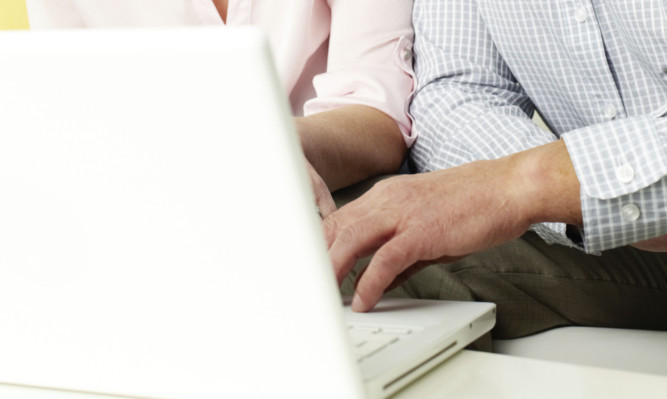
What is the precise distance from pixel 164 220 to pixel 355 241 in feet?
0.94

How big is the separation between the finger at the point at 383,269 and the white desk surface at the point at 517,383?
4.3 inches

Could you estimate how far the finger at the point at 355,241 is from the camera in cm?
67

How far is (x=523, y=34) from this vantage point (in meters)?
1.10

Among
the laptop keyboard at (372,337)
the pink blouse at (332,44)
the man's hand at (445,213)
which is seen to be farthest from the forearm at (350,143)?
the laptop keyboard at (372,337)

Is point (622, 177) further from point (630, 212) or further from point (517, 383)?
point (517, 383)

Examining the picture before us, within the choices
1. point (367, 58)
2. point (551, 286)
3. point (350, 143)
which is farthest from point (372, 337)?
point (367, 58)

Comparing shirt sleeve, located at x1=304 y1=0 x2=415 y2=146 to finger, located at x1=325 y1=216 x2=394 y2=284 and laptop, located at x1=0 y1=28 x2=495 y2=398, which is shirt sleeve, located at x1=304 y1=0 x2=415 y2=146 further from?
laptop, located at x1=0 y1=28 x2=495 y2=398

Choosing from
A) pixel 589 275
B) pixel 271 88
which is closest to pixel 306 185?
pixel 271 88

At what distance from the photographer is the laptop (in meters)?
0.38

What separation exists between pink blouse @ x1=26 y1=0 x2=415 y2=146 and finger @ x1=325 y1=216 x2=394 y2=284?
0.55 meters

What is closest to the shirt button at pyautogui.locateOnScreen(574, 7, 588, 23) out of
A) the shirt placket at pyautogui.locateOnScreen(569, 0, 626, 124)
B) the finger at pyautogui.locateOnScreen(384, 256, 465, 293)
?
the shirt placket at pyautogui.locateOnScreen(569, 0, 626, 124)

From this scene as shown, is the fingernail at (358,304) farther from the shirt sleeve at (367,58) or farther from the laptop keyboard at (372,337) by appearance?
the shirt sleeve at (367,58)

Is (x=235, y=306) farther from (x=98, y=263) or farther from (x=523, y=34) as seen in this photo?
(x=523, y=34)

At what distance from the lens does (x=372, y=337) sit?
1.88ft
